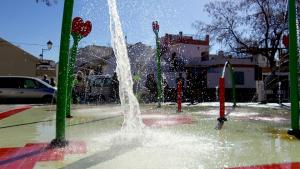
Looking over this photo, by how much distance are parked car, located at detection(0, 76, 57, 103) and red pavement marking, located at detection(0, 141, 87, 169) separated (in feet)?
48.3

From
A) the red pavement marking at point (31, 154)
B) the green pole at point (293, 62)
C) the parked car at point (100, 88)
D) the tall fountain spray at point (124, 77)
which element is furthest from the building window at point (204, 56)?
the red pavement marking at point (31, 154)

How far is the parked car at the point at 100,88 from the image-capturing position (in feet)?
75.6

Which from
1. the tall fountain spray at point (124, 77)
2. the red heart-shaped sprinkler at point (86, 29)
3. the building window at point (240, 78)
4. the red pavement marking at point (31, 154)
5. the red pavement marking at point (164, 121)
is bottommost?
the red pavement marking at point (31, 154)

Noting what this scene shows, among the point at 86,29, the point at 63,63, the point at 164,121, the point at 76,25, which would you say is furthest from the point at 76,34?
the point at 63,63

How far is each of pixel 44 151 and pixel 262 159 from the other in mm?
2192

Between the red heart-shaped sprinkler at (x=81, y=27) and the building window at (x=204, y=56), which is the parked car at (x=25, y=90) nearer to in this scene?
the red heart-shaped sprinkler at (x=81, y=27)

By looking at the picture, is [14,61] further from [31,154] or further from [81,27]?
[31,154]

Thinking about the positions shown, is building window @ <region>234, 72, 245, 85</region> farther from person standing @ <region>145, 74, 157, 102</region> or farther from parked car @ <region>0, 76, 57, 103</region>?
parked car @ <region>0, 76, 57, 103</region>

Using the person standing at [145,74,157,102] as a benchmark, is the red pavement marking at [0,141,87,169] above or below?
below

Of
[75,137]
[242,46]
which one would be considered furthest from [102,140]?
[242,46]

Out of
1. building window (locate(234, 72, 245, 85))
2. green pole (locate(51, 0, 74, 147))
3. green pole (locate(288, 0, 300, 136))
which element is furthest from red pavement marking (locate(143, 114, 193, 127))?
building window (locate(234, 72, 245, 85))

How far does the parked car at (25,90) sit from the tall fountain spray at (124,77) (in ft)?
40.9

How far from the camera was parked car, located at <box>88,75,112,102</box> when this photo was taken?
75.6 ft

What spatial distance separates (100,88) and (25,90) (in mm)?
4698
